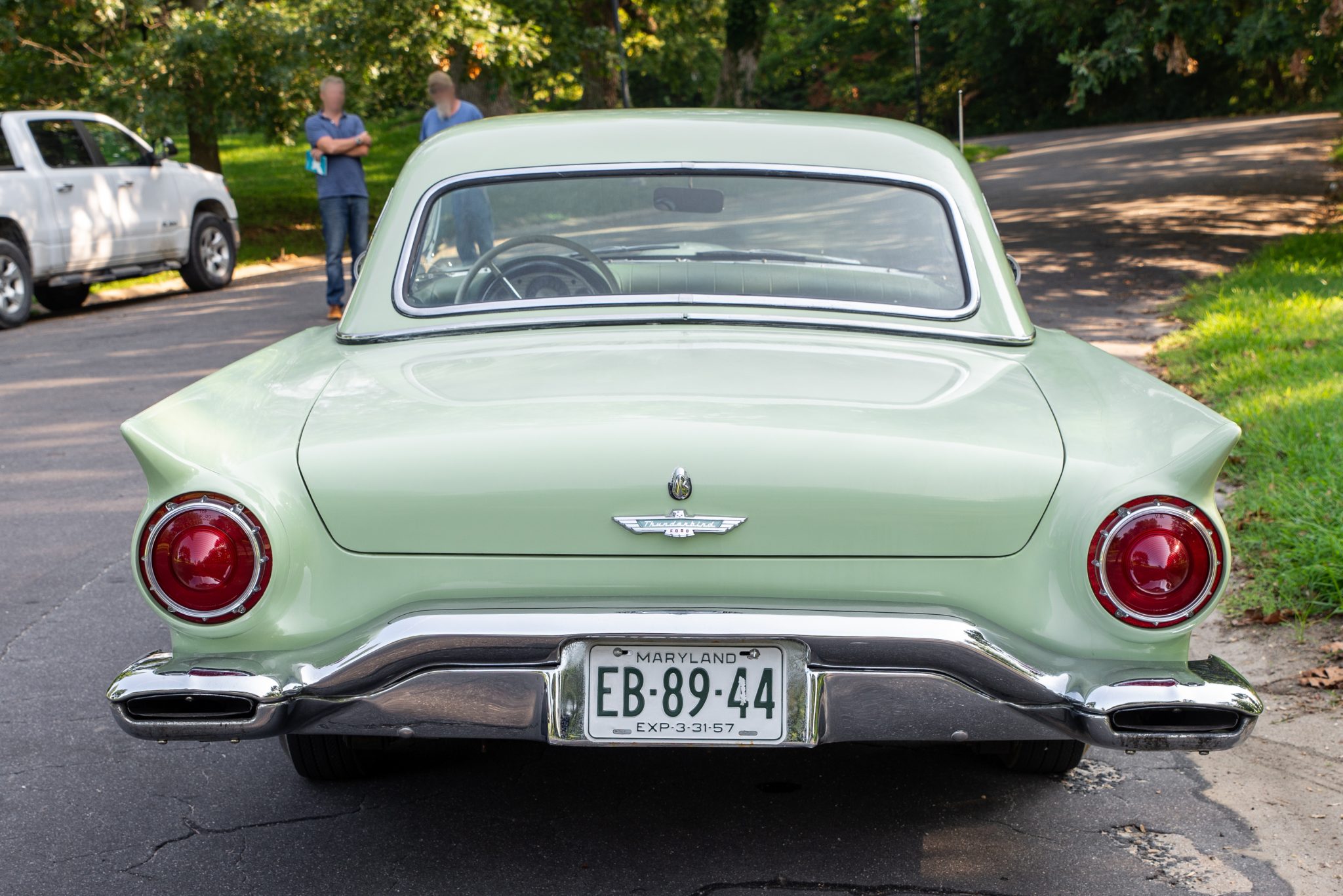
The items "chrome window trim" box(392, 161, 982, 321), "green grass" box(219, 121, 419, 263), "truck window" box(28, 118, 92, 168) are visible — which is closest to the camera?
"chrome window trim" box(392, 161, 982, 321)

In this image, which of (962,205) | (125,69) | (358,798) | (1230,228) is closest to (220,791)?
(358,798)

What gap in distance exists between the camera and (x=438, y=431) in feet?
8.34

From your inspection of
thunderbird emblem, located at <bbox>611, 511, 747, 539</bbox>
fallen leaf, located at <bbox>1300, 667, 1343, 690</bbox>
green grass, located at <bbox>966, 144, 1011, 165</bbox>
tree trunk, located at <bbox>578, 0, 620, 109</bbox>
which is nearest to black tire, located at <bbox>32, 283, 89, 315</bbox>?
tree trunk, located at <bbox>578, 0, 620, 109</bbox>

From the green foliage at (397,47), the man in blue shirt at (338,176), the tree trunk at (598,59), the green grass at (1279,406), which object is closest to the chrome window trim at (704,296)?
the green grass at (1279,406)

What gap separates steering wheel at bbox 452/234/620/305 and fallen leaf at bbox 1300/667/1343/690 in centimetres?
228

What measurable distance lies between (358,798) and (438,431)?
3.90 ft

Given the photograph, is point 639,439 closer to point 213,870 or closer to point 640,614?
point 640,614

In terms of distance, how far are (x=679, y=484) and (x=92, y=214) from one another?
1183cm

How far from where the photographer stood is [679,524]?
7.95 feet

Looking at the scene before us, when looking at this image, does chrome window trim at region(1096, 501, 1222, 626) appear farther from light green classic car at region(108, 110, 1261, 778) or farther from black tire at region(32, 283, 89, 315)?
black tire at region(32, 283, 89, 315)

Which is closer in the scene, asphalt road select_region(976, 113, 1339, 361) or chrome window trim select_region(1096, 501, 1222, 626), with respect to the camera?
chrome window trim select_region(1096, 501, 1222, 626)

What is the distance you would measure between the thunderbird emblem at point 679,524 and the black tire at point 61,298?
12387mm

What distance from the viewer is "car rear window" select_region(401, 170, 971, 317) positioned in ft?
11.4

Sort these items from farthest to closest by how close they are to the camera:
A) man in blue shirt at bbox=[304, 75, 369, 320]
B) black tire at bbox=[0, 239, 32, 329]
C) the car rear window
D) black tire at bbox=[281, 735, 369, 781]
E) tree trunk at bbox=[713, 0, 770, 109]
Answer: tree trunk at bbox=[713, 0, 770, 109]
black tire at bbox=[0, 239, 32, 329]
man in blue shirt at bbox=[304, 75, 369, 320]
the car rear window
black tire at bbox=[281, 735, 369, 781]
